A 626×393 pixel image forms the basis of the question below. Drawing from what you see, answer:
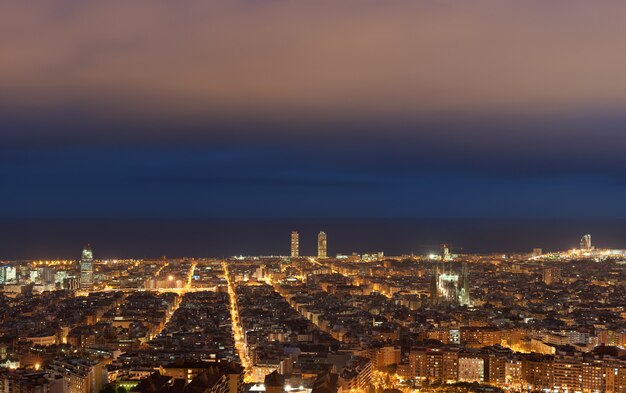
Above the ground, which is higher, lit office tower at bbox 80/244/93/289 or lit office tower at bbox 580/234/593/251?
lit office tower at bbox 580/234/593/251

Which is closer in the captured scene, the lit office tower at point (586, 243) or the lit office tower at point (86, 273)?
the lit office tower at point (86, 273)

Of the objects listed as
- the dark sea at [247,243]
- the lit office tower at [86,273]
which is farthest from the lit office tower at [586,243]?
the lit office tower at [86,273]

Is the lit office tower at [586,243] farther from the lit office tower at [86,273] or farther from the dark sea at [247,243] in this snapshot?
the lit office tower at [86,273]

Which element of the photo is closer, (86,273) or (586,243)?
(86,273)

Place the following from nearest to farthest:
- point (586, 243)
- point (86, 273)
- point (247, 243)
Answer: point (86, 273), point (586, 243), point (247, 243)

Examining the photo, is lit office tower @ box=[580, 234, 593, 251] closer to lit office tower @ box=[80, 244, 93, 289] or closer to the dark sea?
the dark sea

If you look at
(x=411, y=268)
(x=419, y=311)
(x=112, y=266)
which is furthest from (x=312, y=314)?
(x=112, y=266)

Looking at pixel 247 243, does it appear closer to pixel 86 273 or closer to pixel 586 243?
pixel 586 243

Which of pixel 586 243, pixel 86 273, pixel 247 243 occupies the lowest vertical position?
pixel 86 273

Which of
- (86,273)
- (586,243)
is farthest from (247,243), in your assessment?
(86,273)

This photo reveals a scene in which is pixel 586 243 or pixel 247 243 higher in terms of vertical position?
pixel 247 243

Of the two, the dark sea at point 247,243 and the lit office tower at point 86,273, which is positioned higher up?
the dark sea at point 247,243

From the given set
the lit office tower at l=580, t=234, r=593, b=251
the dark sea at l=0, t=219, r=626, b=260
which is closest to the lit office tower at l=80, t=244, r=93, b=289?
the dark sea at l=0, t=219, r=626, b=260
